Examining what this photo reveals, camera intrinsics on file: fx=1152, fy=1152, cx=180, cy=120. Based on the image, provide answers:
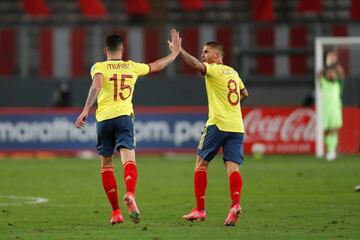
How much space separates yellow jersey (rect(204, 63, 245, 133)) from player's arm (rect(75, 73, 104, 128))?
1257 mm

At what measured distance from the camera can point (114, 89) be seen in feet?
42.3

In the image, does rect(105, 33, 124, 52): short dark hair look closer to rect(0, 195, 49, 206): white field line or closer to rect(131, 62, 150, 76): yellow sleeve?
rect(131, 62, 150, 76): yellow sleeve

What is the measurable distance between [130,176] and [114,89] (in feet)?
3.28

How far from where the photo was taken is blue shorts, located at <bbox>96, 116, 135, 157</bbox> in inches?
507

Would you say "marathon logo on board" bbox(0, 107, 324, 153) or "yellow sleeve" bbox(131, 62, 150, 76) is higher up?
"yellow sleeve" bbox(131, 62, 150, 76)

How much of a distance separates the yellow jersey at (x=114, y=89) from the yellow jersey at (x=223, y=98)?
934mm

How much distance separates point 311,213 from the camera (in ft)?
46.8

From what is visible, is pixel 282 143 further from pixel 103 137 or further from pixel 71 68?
pixel 103 137

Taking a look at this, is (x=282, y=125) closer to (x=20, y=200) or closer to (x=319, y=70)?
(x=319, y=70)

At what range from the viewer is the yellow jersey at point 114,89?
1285cm

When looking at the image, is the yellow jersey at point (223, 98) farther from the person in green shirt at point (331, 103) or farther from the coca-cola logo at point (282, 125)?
the coca-cola logo at point (282, 125)

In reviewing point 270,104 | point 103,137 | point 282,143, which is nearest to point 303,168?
point 282,143

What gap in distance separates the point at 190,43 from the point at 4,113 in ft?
19.5

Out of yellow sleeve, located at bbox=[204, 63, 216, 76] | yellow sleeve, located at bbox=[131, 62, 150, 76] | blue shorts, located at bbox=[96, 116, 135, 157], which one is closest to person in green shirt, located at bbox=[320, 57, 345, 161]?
yellow sleeve, located at bbox=[204, 63, 216, 76]
